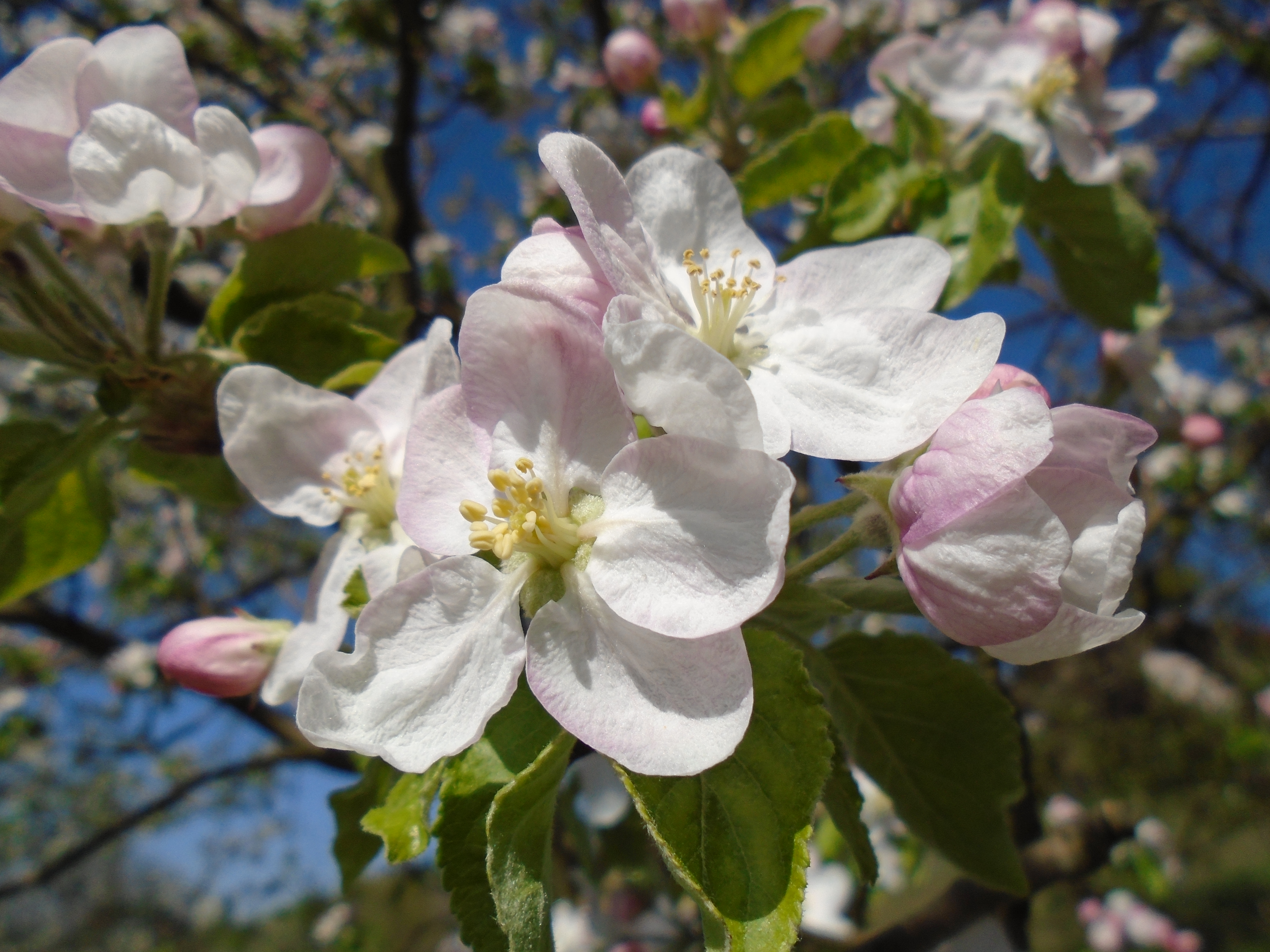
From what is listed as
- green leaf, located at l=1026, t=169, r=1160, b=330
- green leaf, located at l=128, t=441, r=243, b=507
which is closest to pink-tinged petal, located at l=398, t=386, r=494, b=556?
green leaf, located at l=128, t=441, r=243, b=507

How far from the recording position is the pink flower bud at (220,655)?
0.89 metres

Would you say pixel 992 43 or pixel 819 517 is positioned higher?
pixel 992 43

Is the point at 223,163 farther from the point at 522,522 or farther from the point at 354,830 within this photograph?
the point at 354,830

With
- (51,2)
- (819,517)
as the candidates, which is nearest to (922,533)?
(819,517)

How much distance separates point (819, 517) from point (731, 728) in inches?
8.7

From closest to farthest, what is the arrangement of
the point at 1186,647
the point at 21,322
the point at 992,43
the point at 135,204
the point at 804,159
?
the point at 135,204 < the point at 21,322 < the point at 804,159 < the point at 992,43 < the point at 1186,647

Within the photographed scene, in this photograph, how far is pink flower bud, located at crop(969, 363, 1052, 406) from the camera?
669mm

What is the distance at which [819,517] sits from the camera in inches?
28.7

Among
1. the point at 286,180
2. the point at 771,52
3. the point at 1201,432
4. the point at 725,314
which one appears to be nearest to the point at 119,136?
the point at 286,180

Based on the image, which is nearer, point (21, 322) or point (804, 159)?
point (21, 322)

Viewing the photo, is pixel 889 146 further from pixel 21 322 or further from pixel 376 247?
pixel 21 322

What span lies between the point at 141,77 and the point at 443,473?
0.61 meters

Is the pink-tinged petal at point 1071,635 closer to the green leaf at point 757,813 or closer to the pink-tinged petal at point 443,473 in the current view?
the green leaf at point 757,813

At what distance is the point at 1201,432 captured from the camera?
236cm
